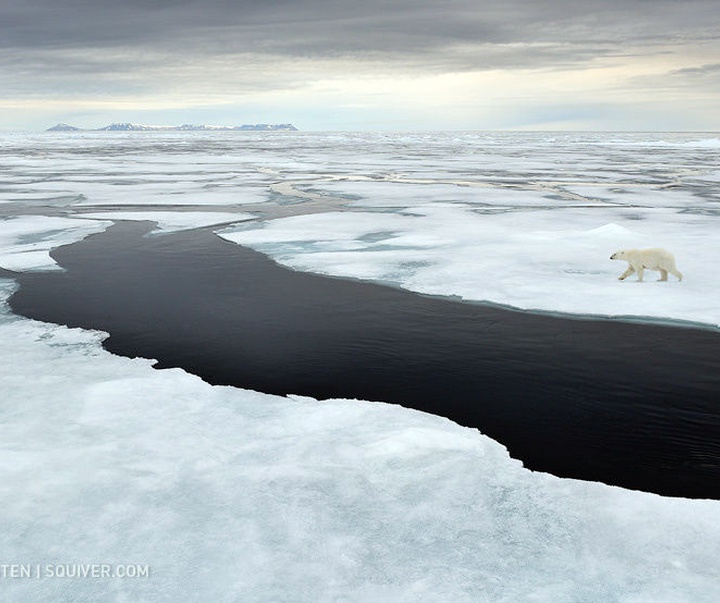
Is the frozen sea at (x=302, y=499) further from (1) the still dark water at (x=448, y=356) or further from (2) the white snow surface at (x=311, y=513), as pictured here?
(1) the still dark water at (x=448, y=356)

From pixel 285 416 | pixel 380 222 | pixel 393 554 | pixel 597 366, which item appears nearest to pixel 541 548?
pixel 393 554

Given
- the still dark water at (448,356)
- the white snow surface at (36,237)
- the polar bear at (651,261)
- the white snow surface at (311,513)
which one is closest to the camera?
the white snow surface at (311,513)

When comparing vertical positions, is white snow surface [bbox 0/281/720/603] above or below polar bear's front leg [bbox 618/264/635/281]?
below

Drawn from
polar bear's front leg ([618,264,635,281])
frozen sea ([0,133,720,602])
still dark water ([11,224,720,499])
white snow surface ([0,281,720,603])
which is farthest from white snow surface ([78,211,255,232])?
white snow surface ([0,281,720,603])

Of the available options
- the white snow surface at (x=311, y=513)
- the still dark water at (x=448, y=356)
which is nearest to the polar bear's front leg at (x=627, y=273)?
the still dark water at (x=448, y=356)

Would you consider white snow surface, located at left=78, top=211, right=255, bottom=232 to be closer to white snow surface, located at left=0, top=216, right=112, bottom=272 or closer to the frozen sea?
white snow surface, located at left=0, top=216, right=112, bottom=272

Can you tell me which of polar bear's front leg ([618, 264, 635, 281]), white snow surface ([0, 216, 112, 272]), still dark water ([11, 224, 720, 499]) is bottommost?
still dark water ([11, 224, 720, 499])
